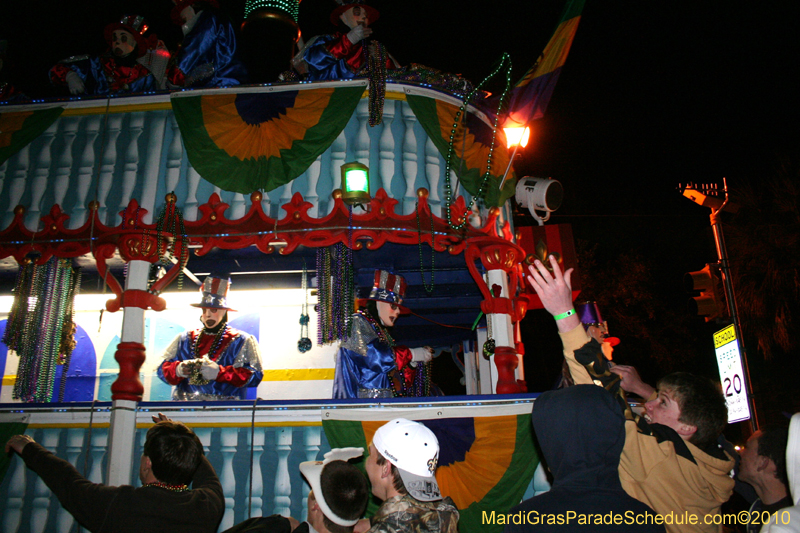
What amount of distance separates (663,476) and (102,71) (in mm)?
6838

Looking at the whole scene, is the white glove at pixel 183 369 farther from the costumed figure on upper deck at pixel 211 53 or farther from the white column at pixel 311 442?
the costumed figure on upper deck at pixel 211 53

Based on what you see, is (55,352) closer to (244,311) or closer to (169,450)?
(244,311)

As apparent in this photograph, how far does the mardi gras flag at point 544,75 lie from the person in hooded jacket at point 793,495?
4235 millimetres

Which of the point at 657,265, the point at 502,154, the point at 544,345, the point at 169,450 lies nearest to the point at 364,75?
the point at 502,154

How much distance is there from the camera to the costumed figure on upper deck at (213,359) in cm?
565

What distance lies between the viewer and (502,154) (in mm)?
6082

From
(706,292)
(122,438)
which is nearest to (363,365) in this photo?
(122,438)

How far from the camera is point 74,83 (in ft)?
20.2

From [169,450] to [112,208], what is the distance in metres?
3.69

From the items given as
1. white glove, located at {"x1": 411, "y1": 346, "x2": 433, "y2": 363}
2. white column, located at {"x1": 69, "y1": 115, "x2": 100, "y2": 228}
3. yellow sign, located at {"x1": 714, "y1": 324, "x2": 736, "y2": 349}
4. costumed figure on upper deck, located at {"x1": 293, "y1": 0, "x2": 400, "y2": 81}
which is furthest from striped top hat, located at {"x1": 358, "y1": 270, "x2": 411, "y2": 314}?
yellow sign, located at {"x1": 714, "y1": 324, "x2": 736, "y2": 349}

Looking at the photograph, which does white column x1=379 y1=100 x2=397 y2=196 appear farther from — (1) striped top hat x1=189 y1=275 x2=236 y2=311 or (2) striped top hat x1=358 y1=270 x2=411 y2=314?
(1) striped top hat x1=189 y1=275 x2=236 y2=311

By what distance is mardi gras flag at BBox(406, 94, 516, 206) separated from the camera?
223 inches

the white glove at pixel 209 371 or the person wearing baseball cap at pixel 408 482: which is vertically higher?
the white glove at pixel 209 371

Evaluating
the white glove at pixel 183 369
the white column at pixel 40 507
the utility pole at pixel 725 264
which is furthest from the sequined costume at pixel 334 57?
the utility pole at pixel 725 264
